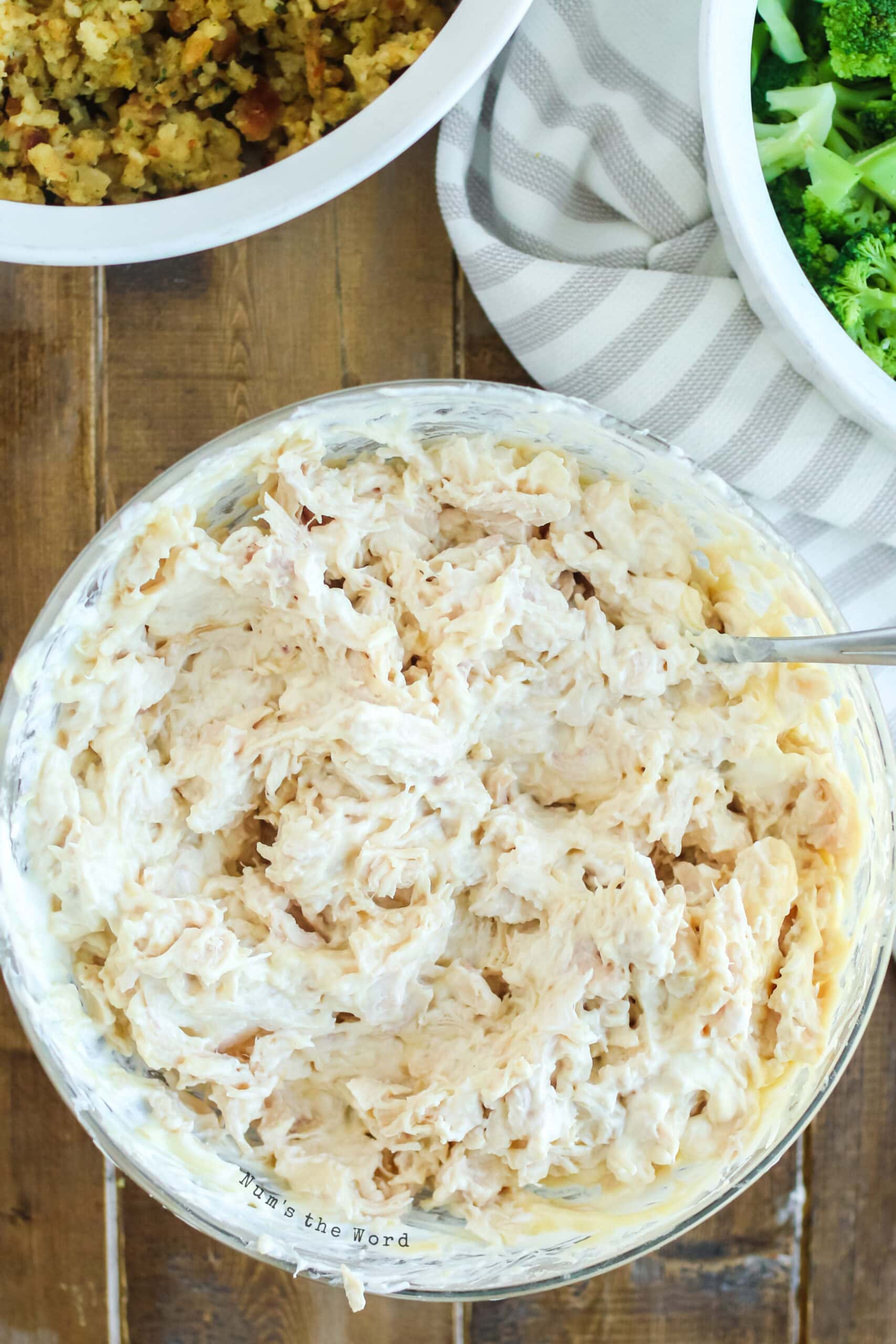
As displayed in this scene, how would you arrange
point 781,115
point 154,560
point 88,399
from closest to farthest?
point 154,560, point 781,115, point 88,399

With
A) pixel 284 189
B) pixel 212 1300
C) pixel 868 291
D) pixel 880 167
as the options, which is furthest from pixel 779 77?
pixel 212 1300

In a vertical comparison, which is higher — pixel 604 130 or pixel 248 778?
pixel 604 130

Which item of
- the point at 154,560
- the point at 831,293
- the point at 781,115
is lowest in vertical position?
the point at 154,560

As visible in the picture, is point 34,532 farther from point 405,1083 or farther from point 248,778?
point 405,1083

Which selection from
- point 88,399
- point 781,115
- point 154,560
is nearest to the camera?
point 154,560

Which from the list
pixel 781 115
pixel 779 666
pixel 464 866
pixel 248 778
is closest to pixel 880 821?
pixel 779 666

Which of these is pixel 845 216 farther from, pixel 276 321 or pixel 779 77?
pixel 276 321
